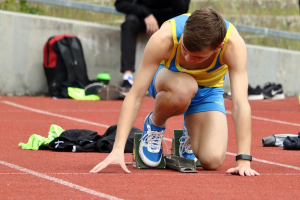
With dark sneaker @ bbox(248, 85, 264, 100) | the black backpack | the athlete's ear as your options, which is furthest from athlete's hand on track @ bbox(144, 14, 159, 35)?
the athlete's ear

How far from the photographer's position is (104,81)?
962cm

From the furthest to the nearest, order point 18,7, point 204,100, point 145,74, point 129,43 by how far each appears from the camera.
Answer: point 18,7
point 129,43
point 204,100
point 145,74

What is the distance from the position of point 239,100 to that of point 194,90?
0.35 meters

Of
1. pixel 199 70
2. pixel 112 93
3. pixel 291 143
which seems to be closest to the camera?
pixel 199 70

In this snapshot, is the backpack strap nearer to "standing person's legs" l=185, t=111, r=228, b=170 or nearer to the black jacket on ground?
the black jacket on ground

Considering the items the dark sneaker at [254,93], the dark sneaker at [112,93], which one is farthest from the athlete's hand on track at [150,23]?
the dark sneaker at [254,93]

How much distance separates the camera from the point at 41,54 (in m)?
9.57

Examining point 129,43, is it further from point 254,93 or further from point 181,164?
point 181,164

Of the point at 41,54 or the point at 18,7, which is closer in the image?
the point at 41,54

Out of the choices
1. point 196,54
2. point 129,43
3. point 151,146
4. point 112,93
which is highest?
point 196,54

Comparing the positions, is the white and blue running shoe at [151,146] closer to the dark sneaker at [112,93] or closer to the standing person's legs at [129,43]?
the dark sneaker at [112,93]

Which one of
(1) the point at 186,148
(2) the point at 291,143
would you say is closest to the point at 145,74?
(1) the point at 186,148

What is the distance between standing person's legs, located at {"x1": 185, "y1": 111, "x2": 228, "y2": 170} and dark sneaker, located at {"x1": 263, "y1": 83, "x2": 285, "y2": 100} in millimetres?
5959

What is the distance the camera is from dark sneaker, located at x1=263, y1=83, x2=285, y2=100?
33.6 ft
